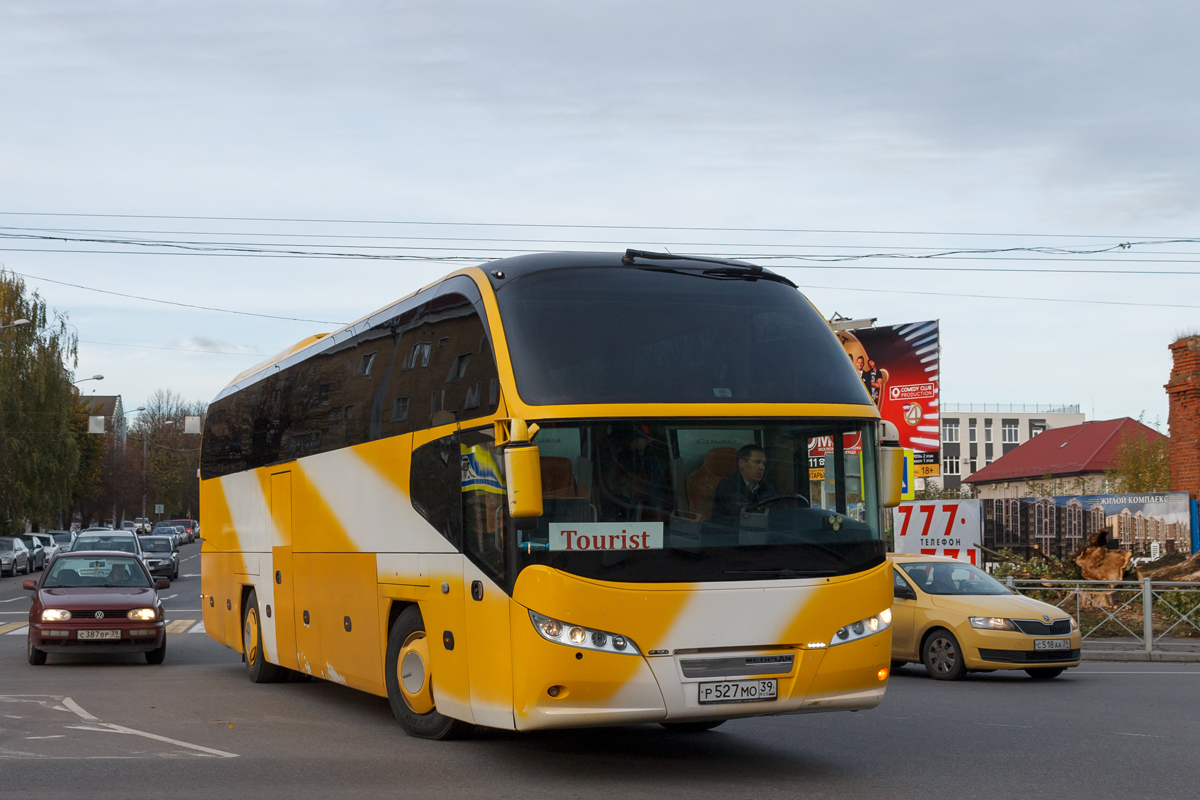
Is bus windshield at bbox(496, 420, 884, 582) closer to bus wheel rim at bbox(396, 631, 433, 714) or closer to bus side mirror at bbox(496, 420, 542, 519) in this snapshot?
bus side mirror at bbox(496, 420, 542, 519)

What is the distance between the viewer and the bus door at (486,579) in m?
7.95

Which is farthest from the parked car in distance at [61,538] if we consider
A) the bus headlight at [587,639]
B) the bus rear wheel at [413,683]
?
the bus headlight at [587,639]

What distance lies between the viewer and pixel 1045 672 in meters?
16.1

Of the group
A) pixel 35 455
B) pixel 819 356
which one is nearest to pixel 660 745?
pixel 819 356

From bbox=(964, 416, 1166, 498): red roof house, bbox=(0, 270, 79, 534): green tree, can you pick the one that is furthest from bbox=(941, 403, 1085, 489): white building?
bbox=(0, 270, 79, 534): green tree

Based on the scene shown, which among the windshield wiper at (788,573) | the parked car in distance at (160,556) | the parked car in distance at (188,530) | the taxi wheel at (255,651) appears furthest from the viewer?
the parked car in distance at (188,530)

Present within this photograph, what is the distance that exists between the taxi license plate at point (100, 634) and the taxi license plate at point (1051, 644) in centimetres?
1160

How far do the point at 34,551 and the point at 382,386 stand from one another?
45.0 metres

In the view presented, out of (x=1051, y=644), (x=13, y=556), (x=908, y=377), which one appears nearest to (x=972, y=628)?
(x=1051, y=644)

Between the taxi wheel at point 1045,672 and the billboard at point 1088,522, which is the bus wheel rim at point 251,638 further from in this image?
the billboard at point 1088,522

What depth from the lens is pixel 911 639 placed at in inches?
640

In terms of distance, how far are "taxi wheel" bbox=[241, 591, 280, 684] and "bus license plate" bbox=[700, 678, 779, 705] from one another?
7.84 metres

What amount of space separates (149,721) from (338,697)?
2658mm

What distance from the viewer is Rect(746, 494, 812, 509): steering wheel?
802 centimetres
